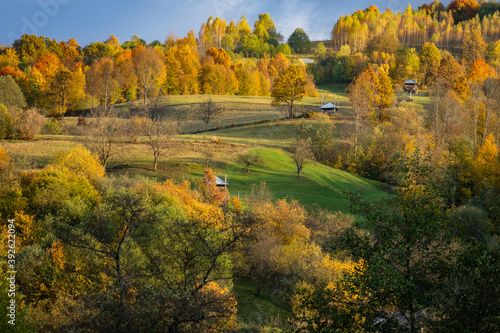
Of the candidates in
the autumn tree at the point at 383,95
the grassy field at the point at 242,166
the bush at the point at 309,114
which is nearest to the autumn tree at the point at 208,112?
the grassy field at the point at 242,166

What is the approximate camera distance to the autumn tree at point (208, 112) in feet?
227

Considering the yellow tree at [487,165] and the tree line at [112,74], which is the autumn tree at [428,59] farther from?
the yellow tree at [487,165]

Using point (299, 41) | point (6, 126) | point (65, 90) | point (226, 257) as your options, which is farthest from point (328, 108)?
point (299, 41)

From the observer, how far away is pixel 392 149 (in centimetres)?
5528

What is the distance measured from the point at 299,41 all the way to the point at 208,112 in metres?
106

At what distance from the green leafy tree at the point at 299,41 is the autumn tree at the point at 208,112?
96371 millimetres

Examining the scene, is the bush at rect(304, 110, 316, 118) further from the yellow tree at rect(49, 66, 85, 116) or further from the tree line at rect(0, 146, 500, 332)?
the yellow tree at rect(49, 66, 85, 116)

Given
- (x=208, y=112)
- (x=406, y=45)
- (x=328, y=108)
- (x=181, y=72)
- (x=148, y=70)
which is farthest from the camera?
(x=406, y=45)

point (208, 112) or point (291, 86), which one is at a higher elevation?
point (291, 86)

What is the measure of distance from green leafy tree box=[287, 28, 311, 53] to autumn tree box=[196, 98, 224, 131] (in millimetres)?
96371

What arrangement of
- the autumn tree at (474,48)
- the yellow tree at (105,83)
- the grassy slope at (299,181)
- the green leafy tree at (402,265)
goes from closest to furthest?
the green leafy tree at (402,265) → the grassy slope at (299,181) → the yellow tree at (105,83) → the autumn tree at (474,48)

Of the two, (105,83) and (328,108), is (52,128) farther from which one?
(328,108)

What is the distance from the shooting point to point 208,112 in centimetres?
6844

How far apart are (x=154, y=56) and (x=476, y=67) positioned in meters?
66.4
